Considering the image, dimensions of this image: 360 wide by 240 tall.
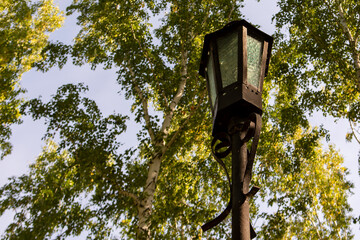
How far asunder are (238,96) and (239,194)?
25.8 inches

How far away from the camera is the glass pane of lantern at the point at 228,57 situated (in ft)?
7.70

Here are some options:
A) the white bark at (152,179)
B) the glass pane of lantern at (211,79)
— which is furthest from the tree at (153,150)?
the glass pane of lantern at (211,79)

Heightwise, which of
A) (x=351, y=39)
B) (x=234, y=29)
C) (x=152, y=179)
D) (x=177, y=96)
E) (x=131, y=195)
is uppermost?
(x=351, y=39)

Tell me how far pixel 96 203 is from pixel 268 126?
23.2 feet

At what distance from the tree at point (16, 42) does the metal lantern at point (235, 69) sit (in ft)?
40.0

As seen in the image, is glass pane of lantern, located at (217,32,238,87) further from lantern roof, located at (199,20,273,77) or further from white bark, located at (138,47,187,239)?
white bark, located at (138,47,187,239)

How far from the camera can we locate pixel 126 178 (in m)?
7.66

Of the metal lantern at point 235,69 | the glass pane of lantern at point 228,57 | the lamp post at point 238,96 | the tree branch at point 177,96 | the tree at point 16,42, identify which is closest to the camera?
the lamp post at point 238,96

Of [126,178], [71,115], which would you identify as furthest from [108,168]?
[71,115]

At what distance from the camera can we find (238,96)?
86.1 inches

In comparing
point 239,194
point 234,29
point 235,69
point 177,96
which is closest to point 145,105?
point 177,96

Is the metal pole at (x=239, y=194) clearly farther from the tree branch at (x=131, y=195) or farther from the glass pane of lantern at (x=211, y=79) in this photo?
the tree branch at (x=131, y=195)

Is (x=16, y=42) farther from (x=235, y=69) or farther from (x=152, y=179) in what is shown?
(x=235, y=69)

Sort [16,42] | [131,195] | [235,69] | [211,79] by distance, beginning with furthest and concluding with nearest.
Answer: [16,42] < [131,195] < [211,79] < [235,69]
